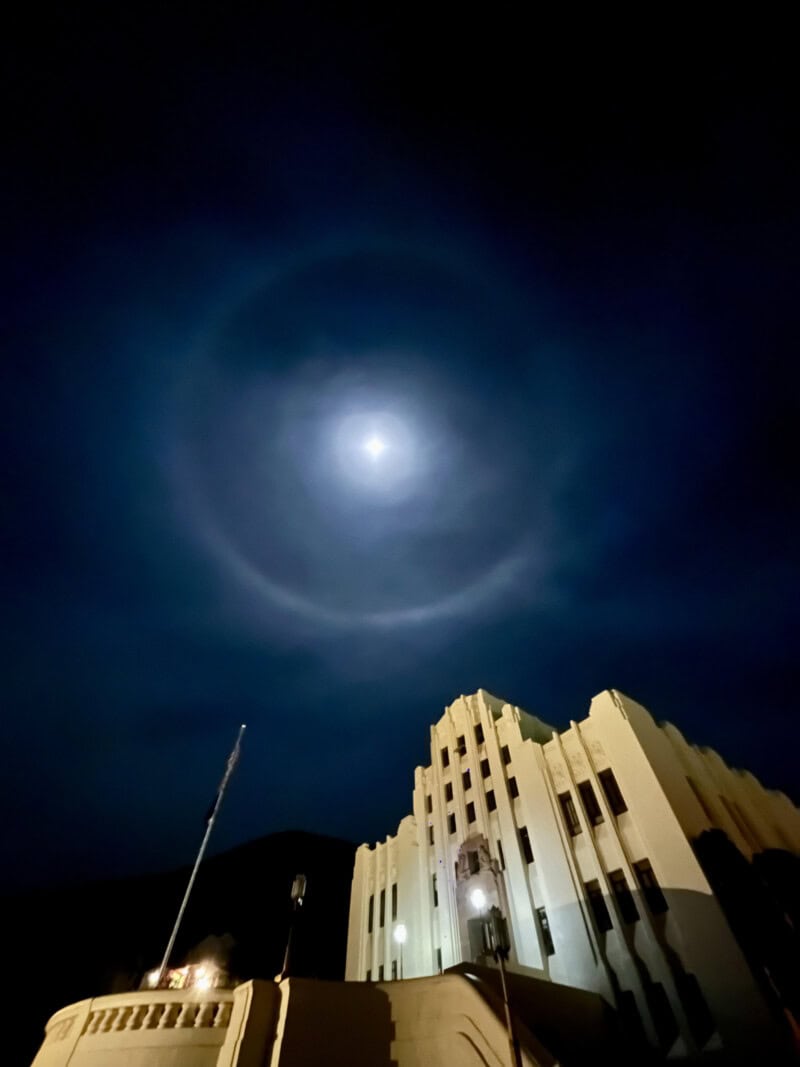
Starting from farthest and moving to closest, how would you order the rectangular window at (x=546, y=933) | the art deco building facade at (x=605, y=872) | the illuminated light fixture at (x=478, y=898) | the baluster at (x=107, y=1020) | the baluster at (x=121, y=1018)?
the rectangular window at (x=546, y=933) → the art deco building facade at (x=605, y=872) → the illuminated light fixture at (x=478, y=898) → the baluster at (x=107, y=1020) → the baluster at (x=121, y=1018)

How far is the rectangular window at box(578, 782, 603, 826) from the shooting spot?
24375 millimetres

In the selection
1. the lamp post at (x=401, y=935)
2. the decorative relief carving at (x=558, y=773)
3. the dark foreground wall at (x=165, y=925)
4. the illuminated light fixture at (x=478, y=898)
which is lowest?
the illuminated light fixture at (x=478, y=898)

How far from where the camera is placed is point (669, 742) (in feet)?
87.4

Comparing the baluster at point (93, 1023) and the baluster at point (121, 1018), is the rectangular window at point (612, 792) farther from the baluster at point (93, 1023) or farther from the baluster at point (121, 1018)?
the baluster at point (93, 1023)

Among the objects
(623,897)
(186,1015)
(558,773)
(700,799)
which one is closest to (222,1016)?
(186,1015)

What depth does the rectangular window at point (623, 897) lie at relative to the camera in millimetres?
21062

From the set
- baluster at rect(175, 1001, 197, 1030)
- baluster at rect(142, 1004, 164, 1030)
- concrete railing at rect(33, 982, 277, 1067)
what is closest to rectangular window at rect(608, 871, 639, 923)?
concrete railing at rect(33, 982, 277, 1067)

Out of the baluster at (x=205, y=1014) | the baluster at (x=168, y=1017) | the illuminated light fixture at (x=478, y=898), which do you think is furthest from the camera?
the illuminated light fixture at (x=478, y=898)

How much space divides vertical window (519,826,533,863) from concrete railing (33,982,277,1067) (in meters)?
17.8

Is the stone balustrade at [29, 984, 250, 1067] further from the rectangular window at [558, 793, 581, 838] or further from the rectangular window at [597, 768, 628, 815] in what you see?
the rectangular window at [597, 768, 628, 815]

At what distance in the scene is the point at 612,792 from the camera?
24.6 meters

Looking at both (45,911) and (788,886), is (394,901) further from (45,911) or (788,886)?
(45,911)

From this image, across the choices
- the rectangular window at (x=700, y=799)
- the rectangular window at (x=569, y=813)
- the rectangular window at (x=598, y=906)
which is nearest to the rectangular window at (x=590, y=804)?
the rectangular window at (x=569, y=813)

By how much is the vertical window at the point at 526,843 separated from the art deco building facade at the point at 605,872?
0.09m
